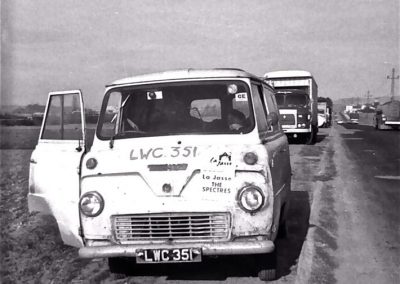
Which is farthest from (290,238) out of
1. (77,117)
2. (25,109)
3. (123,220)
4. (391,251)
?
(25,109)

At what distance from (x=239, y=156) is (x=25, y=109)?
3415 mm

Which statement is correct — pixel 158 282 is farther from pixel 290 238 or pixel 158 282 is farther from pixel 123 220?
pixel 290 238

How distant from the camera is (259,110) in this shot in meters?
5.05

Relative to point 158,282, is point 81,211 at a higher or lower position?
higher

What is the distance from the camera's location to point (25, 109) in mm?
6324

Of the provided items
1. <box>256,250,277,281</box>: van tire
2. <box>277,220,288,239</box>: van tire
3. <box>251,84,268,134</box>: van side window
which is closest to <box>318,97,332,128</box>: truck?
<box>277,220,288,239</box>: van tire

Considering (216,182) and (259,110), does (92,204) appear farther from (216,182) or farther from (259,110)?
(259,110)

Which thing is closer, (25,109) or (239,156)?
(239,156)

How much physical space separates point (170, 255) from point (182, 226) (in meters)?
0.26

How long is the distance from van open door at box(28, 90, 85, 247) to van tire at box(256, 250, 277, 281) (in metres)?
1.68

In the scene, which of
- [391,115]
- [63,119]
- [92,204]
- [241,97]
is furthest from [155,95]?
[391,115]

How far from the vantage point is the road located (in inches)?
188

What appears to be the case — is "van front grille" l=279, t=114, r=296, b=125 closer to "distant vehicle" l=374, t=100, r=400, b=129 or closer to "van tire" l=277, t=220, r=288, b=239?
"van tire" l=277, t=220, r=288, b=239

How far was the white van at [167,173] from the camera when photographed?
13.5ft
